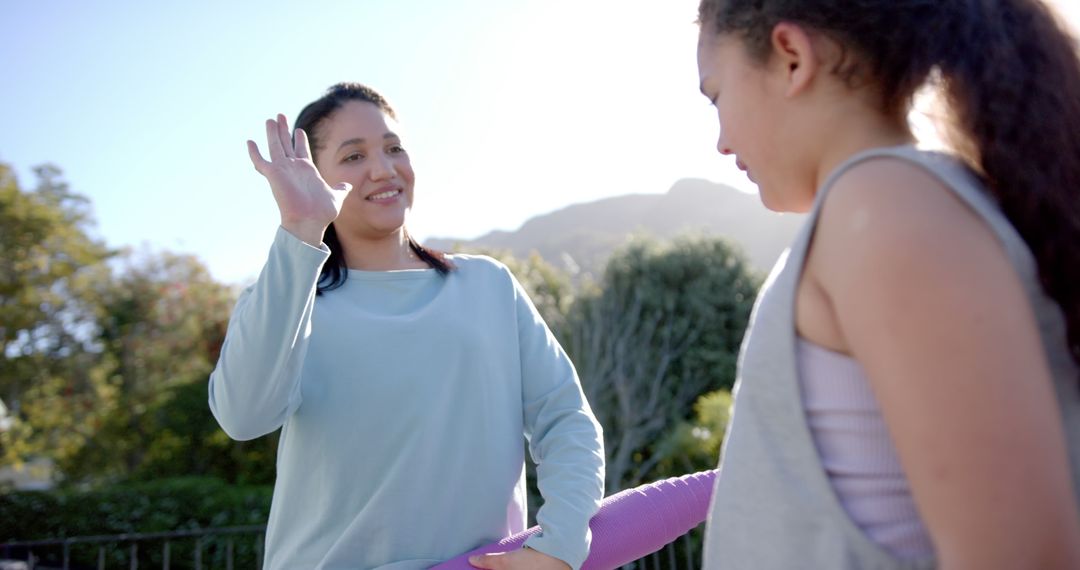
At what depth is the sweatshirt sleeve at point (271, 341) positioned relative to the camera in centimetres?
162

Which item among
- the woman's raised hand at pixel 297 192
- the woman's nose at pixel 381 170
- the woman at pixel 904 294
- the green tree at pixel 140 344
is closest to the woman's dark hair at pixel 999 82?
the woman at pixel 904 294

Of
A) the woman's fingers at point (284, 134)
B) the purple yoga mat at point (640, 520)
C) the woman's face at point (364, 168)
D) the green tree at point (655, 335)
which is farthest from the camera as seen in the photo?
the green tree at point (655, 335)

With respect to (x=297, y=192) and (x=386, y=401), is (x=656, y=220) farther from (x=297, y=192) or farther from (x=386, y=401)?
(x=297, y=192)

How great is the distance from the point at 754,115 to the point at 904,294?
1.11 feet

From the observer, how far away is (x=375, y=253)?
217cm

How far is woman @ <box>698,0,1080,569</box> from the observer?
2.37ft

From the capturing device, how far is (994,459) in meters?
0.71

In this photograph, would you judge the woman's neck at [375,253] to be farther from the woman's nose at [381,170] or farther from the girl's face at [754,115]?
the girl's face at [754,115]

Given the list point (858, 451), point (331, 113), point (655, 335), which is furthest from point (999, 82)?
point (655, 335)

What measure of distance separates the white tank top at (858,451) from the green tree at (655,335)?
982 cm

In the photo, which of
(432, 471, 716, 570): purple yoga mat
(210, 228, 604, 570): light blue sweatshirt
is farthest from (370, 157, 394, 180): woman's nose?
(432, 471, 716, 570): purple yoga mat

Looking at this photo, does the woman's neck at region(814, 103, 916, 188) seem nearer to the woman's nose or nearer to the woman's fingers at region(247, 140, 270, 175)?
the woman's fingers at region(247, 140, 270, 175)

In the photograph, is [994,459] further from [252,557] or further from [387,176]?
[252,557]

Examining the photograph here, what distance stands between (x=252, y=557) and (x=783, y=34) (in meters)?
9.84
